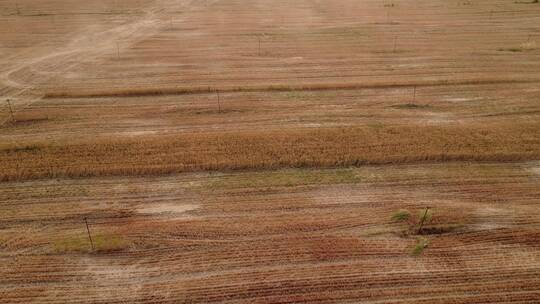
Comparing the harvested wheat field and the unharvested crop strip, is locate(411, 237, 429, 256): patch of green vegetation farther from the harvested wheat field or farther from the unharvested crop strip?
the unharvested crop strip

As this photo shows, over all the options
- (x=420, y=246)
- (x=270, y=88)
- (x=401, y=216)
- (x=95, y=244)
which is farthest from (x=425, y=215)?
(x=270, y=88)

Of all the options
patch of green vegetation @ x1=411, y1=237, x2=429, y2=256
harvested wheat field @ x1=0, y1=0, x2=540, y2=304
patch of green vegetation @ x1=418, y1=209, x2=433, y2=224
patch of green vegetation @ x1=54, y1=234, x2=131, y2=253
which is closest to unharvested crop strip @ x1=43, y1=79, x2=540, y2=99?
harvested wheat field @ x1=0, y1=0, x2=540, y2=304

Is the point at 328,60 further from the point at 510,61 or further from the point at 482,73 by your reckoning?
the point at 510,61

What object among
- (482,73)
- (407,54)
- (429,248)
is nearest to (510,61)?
(482,73)

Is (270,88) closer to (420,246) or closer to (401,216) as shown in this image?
(401,216)

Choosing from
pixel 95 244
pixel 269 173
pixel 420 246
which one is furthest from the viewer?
pixel 269 173
